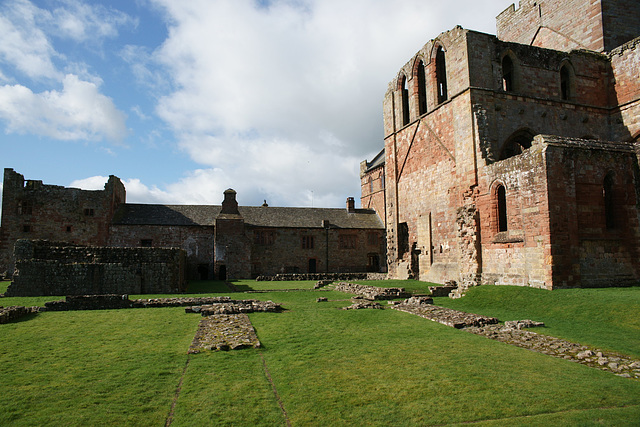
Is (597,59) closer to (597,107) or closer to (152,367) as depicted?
(597,107)

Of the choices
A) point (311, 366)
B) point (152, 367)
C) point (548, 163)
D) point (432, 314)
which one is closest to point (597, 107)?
point (548, 163)

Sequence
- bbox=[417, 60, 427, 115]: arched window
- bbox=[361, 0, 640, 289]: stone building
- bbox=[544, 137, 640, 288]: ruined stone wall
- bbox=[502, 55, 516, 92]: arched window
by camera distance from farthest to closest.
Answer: bbox=[417, 60, 427, 115]: arched window
bbox=[502, 55, 516, 92]: arched window
bbox=[361, 0, 640, 289]: stone building
bbox=[544, 137, 640, 288]: ruined stone wall

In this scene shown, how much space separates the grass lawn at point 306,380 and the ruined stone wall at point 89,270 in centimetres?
825

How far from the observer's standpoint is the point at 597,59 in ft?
70.9

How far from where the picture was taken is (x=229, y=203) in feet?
114

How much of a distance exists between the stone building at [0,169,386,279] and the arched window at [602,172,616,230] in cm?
2395

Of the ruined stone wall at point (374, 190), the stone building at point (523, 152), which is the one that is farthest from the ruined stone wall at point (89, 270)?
the ruined stone wall at point (374, 190)

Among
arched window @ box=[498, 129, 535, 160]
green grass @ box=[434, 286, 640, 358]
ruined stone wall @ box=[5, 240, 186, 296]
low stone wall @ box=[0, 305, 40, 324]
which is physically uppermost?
arched window @ box=[498, 129, 535, 160]

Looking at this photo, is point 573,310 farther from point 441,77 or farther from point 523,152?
point 441,77

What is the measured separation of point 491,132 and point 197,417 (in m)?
18.4

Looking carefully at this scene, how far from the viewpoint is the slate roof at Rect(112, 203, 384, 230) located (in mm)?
34906

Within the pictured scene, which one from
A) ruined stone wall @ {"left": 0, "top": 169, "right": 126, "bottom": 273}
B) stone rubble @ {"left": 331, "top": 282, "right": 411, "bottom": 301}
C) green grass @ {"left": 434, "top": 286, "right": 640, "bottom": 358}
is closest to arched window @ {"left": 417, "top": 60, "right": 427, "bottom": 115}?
stone rubble @ {"left": 331, "top": 282, "right": 411, "bottom": 301}

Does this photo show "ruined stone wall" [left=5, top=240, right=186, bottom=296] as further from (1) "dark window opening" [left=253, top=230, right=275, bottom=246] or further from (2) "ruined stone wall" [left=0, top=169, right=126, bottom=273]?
(1) "dark window opening" [left=253, top=230, right=275, bottom=246]

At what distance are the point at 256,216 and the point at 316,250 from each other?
6.50m
